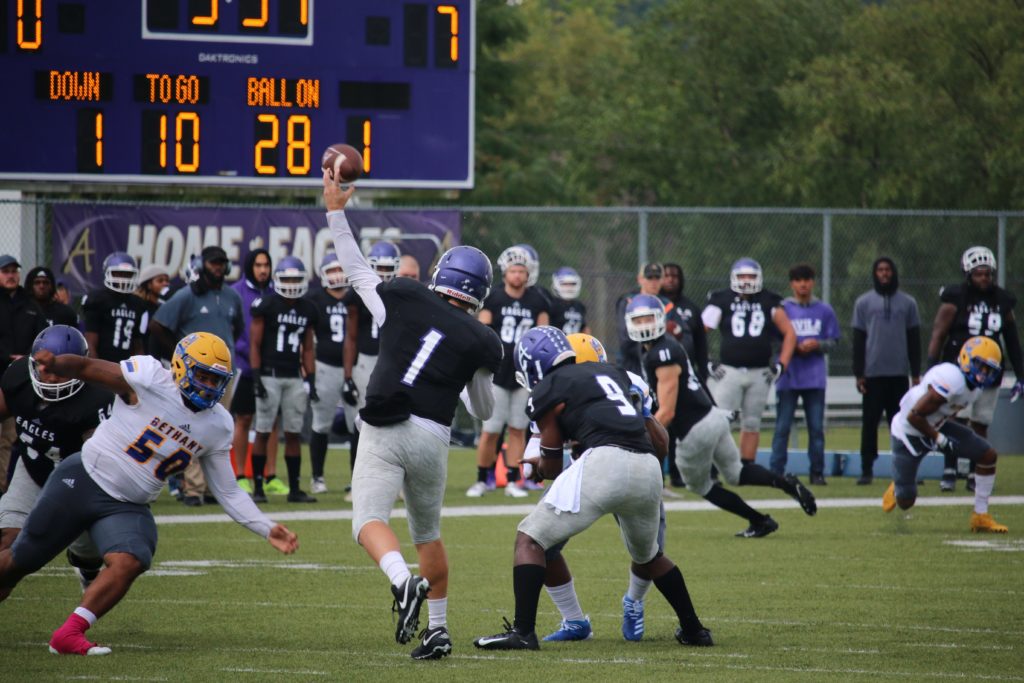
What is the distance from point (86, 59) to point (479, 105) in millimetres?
16838

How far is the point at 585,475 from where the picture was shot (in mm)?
6742

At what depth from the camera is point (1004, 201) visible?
25672 mm

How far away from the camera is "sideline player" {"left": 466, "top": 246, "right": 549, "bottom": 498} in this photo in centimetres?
1308

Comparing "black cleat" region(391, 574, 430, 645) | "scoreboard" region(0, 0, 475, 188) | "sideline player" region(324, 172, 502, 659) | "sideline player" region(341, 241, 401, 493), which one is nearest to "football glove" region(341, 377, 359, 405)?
"sideline player" region(341, 241, 401, 493)

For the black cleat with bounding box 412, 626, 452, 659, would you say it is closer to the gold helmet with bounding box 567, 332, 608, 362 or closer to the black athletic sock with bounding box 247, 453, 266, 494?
the gold helmet with bounding box 567, 332, 608, 362

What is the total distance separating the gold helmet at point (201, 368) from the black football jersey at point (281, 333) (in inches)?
232

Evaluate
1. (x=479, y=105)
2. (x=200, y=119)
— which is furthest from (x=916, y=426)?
(x=479, y=105)

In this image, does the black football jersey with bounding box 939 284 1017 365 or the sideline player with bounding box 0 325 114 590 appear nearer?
the sideline player with bounding box 0 325 114 590

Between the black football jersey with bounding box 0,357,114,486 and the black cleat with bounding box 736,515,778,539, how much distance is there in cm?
498

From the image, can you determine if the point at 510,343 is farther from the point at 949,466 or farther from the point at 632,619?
the point at 632,619

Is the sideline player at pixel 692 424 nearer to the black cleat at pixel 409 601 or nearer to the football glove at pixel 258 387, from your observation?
the football glove at pixel 258 387

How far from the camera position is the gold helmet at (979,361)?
35.6 ft

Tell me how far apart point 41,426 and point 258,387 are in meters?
4.90

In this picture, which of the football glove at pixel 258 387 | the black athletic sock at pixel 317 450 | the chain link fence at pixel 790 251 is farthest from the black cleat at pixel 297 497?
the chain link fence at pixel 790 251
